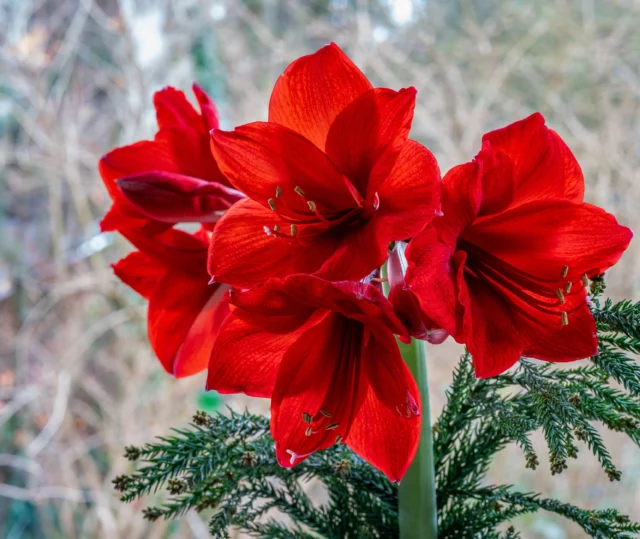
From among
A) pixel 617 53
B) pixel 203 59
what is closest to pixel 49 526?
pixel 203 59

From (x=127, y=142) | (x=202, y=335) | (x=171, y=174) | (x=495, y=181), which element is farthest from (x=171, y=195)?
(x=127, y=142)

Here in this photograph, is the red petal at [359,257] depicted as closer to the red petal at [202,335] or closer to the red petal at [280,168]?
the red petal at [280,168]

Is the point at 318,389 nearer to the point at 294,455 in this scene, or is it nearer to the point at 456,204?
the point at 294,455

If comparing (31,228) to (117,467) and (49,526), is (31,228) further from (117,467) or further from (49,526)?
(117,467)

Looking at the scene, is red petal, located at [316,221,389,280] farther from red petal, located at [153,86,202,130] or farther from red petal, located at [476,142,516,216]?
red petal, located at [153,86,202,130]

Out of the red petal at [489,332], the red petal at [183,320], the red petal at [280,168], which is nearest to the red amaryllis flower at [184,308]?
the red petal at [183,320]

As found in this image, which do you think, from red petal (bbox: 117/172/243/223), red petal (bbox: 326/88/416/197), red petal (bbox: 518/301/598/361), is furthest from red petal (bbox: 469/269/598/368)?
red petal (bbox: 117/172/243/223)
